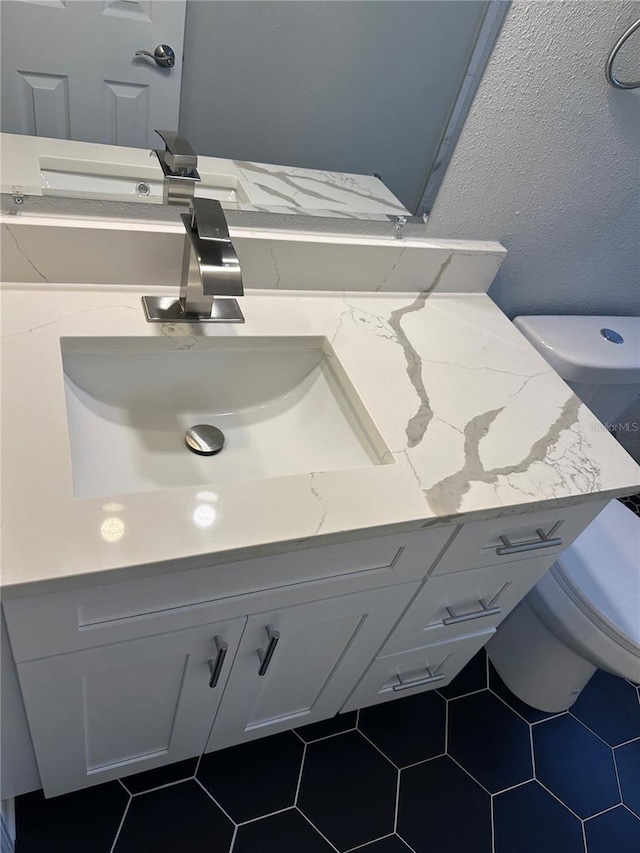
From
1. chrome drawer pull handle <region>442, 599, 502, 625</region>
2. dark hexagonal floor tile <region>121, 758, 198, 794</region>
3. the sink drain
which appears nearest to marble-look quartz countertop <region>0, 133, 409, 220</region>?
the sink drain

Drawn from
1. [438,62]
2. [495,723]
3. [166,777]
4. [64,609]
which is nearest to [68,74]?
[438,62]

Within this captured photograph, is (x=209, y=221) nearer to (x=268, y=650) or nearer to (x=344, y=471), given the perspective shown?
(x=344, y=471)

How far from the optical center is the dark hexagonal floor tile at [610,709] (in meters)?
1.50

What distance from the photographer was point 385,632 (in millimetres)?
1036

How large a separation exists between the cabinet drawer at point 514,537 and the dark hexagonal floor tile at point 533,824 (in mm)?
661

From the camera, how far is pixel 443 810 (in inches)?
50.4

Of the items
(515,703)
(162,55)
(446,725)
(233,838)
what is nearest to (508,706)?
(515,703)

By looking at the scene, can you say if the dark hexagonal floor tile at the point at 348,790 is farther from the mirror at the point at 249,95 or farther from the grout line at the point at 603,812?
the mirror at the point at 249,95

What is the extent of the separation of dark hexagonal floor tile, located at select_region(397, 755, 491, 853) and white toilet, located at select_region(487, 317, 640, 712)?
284 mm

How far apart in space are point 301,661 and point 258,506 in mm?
413

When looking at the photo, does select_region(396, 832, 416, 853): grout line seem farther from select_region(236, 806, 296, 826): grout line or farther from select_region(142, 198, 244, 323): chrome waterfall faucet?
select_region(142, 198, 244, 323): chrome waterfall faucet

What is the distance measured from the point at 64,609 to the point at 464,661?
2.93ft

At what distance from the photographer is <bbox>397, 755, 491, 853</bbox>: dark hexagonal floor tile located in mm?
1236

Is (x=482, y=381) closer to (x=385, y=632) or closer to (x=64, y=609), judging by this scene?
(x=385, y=632)
